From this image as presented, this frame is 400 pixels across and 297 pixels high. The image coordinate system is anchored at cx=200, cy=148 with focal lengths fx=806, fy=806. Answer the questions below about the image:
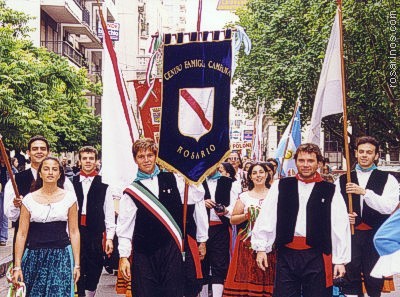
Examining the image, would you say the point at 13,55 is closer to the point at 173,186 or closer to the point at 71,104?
the point at 71,104

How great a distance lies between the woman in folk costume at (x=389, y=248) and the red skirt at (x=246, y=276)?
408 cm

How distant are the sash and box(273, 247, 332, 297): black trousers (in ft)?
3.00

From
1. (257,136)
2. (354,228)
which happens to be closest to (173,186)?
(354,228)

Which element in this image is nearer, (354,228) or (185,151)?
(185,151)

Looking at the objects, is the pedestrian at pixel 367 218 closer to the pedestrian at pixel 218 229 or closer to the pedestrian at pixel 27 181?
the pedestrian at pixel 218 229

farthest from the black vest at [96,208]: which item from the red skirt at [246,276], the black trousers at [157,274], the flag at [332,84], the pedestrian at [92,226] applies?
the flag at [332,84]

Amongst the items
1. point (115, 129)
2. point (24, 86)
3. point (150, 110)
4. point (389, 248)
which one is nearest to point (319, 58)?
point (24, 86)

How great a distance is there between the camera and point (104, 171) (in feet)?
26.8

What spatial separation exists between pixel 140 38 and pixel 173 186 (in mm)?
68249

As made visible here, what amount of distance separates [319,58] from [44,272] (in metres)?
20.7

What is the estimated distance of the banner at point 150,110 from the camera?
1291cm

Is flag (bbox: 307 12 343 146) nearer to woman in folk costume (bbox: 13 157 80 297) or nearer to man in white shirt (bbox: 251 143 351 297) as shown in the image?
man in white shirt (bbox: 251 143 351 297)

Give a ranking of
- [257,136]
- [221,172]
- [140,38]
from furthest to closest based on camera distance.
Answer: [140,38]
[257,136]
[221,172]

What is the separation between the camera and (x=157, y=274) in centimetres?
664
